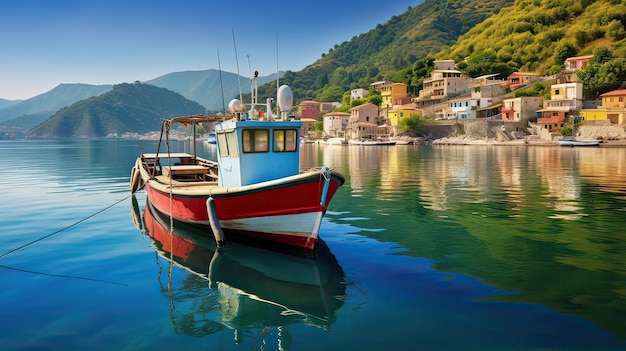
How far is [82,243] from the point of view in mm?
14680

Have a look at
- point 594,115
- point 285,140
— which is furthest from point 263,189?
point 594,115

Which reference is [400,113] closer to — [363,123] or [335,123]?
[363,123]

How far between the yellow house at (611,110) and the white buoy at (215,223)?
81.8 metres

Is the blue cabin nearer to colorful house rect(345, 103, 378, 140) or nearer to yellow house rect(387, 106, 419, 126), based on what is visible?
yellow house rect(387, 106, 419, 126)

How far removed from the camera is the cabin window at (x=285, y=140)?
1418 cm

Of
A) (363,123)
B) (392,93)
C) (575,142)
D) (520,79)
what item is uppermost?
(392,93)

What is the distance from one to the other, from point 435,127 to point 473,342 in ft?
318

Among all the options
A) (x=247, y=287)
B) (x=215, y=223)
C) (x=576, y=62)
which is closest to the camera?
(x=247, y=287)

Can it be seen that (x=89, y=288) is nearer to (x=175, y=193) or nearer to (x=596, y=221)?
(x=175, y=193)

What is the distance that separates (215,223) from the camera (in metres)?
13.5

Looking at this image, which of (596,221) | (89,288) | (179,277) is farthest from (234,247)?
(596,221)

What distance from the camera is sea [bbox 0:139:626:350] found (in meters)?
7.59

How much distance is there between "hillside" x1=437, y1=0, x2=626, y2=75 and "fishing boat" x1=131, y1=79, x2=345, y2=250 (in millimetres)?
105164

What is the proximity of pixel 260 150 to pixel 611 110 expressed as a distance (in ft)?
269
